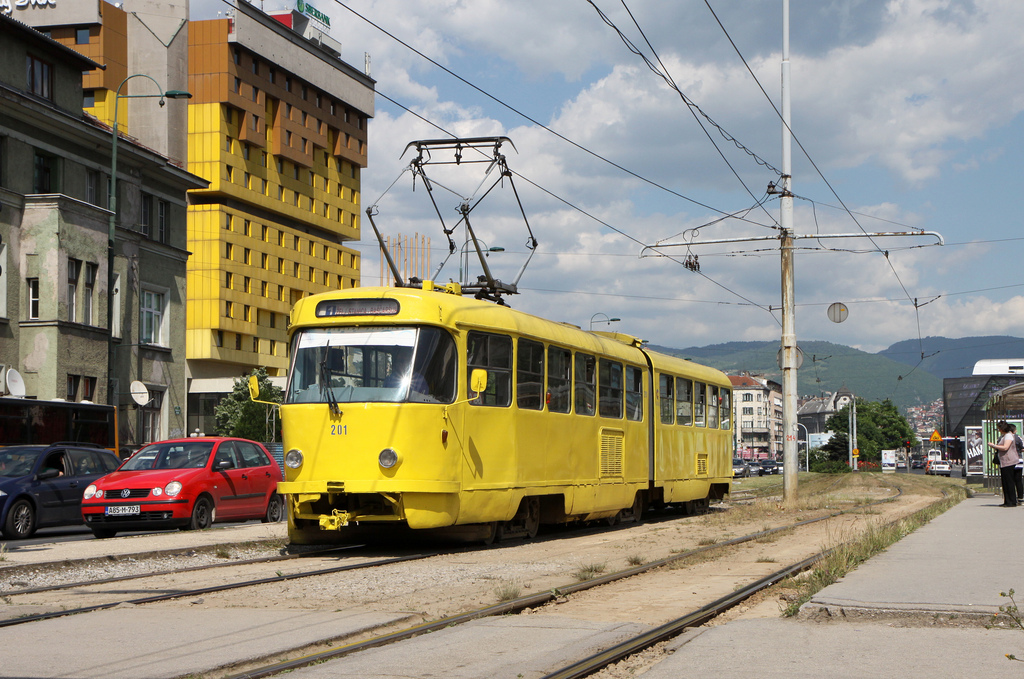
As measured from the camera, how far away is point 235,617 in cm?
865

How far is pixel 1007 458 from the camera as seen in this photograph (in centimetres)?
2136

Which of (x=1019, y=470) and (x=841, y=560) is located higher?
(x=1019, y=470)

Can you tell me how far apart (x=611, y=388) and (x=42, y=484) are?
9.12 metres

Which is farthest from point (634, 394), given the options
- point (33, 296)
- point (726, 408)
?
point (33, 296)

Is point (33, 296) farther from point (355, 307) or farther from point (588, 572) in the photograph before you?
point (588, 572)

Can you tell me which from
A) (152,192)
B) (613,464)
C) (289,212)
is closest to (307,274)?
(289,212)

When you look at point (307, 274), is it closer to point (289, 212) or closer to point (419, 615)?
point (289, 212)

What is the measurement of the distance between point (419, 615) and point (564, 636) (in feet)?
4.45

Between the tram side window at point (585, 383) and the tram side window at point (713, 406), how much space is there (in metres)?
7.58

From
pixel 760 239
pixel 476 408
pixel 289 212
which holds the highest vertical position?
pixel 289 212

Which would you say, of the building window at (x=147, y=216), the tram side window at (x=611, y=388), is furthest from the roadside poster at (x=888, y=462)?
the tram side window at (x=611, y=388)

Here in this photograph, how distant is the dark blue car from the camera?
18234 mm

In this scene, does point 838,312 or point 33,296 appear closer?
point 838,312

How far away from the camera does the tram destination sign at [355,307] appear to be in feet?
46.7
